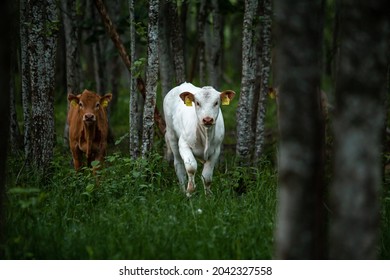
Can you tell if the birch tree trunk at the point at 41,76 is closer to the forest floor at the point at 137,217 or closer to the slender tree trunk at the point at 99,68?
the forest floor at the point at 137,217

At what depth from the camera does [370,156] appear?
164 inches

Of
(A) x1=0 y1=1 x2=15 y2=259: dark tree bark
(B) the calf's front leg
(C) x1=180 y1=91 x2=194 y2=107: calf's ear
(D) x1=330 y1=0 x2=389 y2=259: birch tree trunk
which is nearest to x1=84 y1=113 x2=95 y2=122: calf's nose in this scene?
(B) the calf's front leg

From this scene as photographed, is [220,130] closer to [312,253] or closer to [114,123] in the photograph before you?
[312,253]

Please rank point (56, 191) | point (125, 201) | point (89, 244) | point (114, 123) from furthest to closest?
point (114, 123), point (56, 191), point (125, 201), point (89, 244)

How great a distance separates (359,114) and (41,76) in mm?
5856

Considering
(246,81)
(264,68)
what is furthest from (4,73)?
(264,68)

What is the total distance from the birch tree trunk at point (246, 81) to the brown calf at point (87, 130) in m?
2.56

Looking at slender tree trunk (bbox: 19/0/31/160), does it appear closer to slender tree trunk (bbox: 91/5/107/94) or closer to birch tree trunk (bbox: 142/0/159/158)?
birch tree trunk (bbox: 142/0/159/158)

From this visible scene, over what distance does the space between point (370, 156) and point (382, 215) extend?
383 cm

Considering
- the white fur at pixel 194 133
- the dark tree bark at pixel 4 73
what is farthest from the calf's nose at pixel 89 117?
the dark tree bark at pixel 4 73

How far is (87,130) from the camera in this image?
35.3 feet

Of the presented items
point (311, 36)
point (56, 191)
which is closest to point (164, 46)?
point (56, 191)

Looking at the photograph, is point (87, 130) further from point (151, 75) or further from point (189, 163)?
point (189, 163)

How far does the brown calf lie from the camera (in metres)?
10.8
